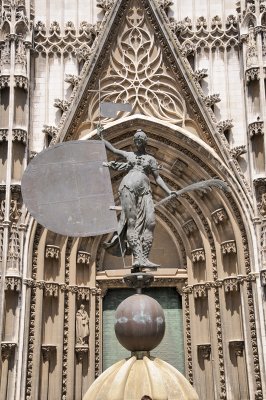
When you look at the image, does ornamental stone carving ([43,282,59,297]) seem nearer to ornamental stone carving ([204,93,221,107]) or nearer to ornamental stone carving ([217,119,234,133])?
ornamental stone carving ([217,119,234,133])

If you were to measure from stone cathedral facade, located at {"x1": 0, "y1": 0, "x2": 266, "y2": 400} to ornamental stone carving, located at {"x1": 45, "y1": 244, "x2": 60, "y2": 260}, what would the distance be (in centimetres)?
4

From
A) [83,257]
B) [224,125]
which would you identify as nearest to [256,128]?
[224,125]

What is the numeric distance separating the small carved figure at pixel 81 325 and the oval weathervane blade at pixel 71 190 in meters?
7.34

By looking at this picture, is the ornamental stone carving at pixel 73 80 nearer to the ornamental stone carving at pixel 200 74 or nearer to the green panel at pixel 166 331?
the ornamental stone carving at pixel 200 74

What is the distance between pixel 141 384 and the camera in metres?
6.22

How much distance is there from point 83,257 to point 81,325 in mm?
1851

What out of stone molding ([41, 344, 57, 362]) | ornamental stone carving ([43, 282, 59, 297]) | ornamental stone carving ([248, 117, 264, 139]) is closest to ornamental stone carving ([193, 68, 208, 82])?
ornamental stone carving ([248, 117, 264, 139])

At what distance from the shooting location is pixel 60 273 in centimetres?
1460

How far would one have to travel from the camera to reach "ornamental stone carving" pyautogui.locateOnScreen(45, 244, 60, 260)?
14438 mm

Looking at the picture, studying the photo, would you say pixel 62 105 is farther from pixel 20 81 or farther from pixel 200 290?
pixel 200 290

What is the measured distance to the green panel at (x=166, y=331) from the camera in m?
15.3

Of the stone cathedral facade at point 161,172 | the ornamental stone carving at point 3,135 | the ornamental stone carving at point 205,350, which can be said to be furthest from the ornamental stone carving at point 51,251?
the ornamental stone carving at point 205,350

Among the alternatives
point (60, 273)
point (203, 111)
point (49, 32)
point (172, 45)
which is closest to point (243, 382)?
point (60, 273)

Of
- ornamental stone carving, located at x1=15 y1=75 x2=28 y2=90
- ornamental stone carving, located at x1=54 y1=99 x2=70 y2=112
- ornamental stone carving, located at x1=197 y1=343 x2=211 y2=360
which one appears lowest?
ornamental stone carving, located at x1=197 y1=343 x2=211 y2=360
